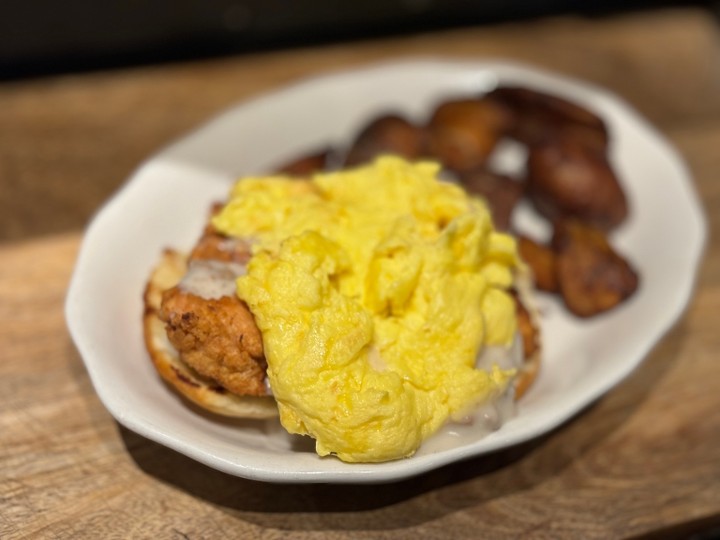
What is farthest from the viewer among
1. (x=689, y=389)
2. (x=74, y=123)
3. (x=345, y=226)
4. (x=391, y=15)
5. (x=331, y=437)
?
(x=391, y=15)

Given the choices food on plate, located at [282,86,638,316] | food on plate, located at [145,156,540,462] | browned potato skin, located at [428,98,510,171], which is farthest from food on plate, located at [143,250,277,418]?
browned potato skin, located at [428,98,510,171]

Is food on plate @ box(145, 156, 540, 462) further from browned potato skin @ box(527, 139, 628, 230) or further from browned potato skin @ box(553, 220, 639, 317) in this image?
browned potato skin @ box(527, 139, 628, 230)

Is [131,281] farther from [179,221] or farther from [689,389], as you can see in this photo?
[689,389]

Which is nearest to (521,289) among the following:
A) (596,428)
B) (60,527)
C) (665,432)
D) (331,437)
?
(596,428)

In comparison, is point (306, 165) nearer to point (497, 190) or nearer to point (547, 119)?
point (497, 190)

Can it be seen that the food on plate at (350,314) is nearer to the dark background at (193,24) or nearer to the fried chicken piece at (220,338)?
the fried chicken piece at (220,338)

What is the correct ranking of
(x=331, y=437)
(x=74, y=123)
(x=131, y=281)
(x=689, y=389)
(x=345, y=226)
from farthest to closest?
(x=74, y=123) → (x=689, y=389) → (x=131, y=281) → (x=345, y=226) → (x=331, y=437)
